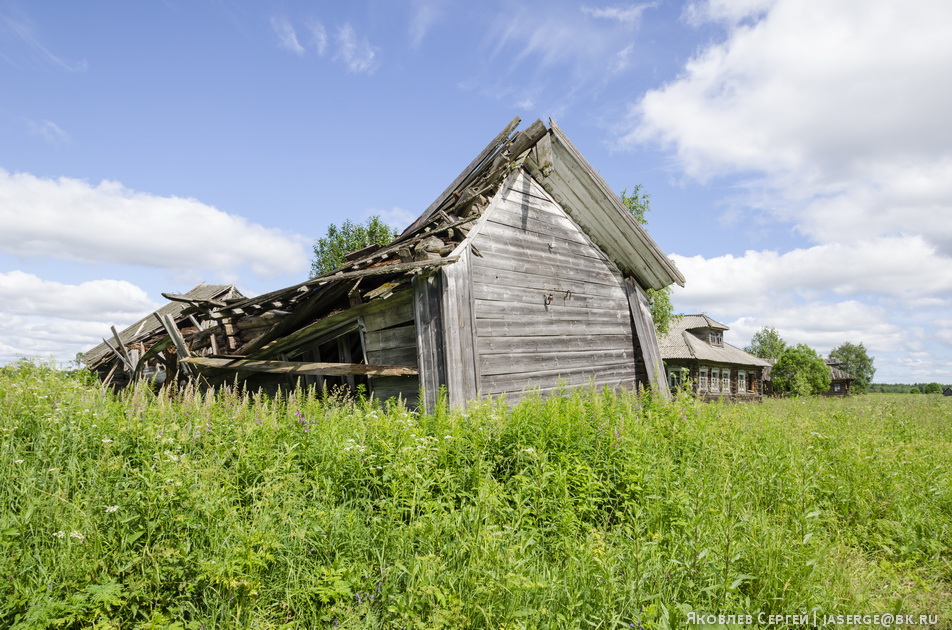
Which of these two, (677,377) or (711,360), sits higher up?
(711,360)

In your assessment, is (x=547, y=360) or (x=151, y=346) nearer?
(x=547, y=360)

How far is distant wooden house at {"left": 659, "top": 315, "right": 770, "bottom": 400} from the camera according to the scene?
3014 centimetres

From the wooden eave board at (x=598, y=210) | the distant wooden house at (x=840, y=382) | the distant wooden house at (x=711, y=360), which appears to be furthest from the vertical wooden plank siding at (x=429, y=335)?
the distant wooden house at (x=840, y=382)

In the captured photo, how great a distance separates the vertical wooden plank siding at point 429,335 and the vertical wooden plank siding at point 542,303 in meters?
0.63

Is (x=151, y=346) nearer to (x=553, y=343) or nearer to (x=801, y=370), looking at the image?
(x=553, y=343)

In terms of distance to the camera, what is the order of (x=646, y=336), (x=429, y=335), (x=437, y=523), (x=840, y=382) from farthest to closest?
(x=840, y=382) < (x=646, y=336) < (x=429, y=335) < (x=437, y=523)

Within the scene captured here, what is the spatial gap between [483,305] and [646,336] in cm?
469

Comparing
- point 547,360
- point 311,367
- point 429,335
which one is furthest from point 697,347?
point 311,367

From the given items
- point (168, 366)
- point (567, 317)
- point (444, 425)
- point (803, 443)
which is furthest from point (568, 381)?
point (168, 366)

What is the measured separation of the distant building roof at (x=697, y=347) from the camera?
2964cm

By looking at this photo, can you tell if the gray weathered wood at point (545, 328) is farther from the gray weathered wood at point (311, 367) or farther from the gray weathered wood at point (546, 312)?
the gray weathered wood at point (311, 367)

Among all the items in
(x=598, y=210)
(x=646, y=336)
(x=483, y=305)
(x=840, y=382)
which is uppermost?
(x=598, y=210)

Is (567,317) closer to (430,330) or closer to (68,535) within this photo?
(430,330)

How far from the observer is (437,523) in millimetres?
3170
